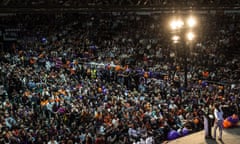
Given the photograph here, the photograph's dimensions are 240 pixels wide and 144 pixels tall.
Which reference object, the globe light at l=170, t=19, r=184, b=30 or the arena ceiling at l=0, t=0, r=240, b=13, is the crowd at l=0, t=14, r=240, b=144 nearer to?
the globe light at l=170, t=19, r=184, b=30

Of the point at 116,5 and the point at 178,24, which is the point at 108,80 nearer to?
the point at 116,5

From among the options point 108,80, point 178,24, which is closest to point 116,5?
point 178,24

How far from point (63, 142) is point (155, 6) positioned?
26.2 feet

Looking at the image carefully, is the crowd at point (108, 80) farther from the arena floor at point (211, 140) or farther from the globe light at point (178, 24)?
the globe light at point (178, 24)

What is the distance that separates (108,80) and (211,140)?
31.6 ft

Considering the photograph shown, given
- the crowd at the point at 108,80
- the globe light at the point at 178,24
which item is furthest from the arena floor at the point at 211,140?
the globe light at the point at 178,24

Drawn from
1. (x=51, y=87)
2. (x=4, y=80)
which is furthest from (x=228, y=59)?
(x=4, y=80)

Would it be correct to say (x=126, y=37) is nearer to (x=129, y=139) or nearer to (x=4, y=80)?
(x=4, y=80)

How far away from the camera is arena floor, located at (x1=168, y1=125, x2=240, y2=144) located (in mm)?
14109

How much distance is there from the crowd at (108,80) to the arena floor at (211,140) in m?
0.76

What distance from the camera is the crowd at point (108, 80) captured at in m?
15.9

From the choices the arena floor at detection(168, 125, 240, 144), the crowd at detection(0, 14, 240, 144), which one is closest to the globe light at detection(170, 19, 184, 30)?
the crowd at detection(0, 14, 240, 144)

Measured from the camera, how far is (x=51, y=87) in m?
19.6

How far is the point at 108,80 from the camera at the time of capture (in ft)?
74.6
